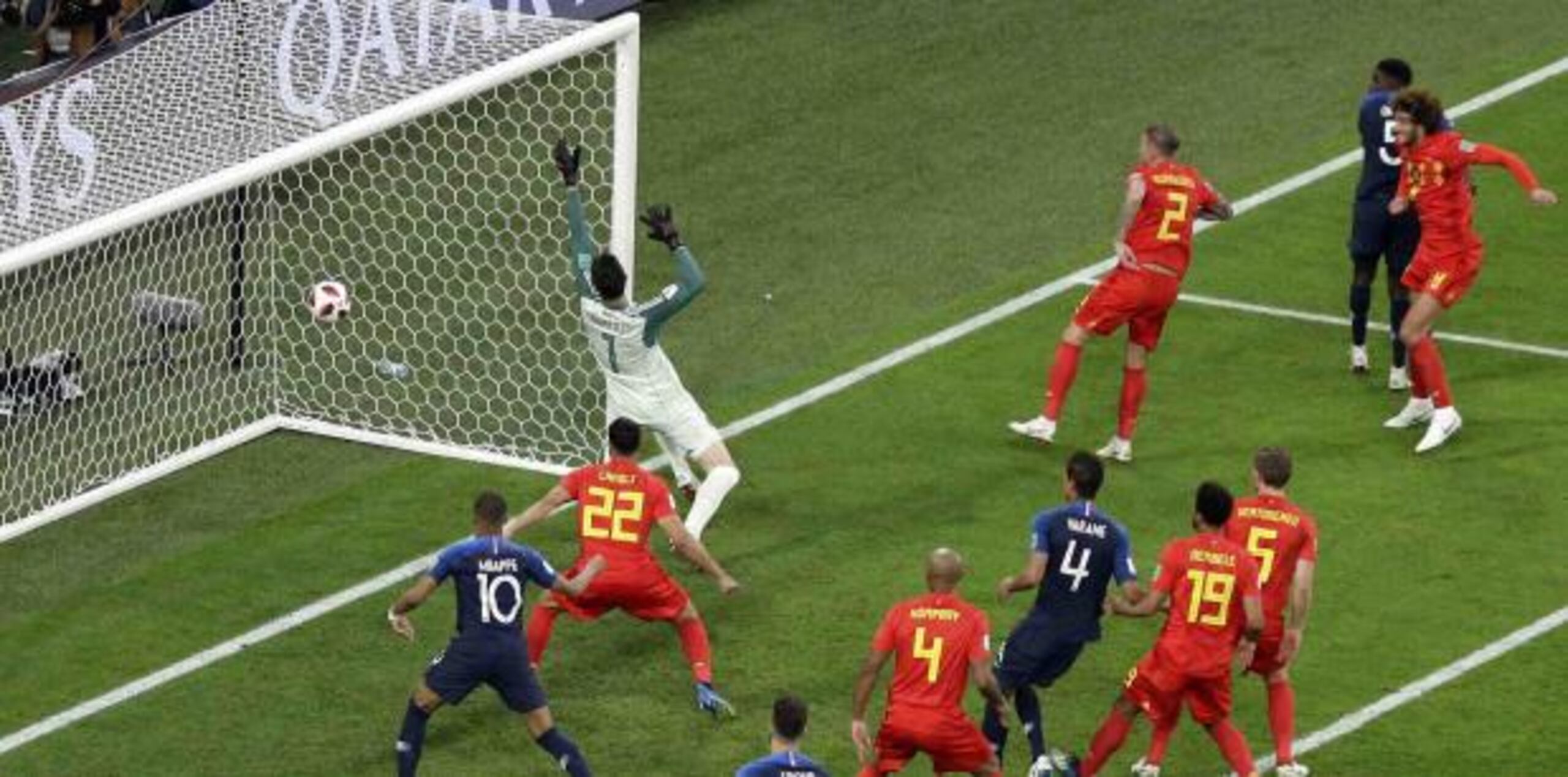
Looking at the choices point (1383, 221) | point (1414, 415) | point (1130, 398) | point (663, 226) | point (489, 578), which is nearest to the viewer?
point (489, 578)

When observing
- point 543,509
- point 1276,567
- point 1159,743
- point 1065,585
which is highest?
point 1276,567

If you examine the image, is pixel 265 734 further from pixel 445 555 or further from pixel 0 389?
pixel 0 389

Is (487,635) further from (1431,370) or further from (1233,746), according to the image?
(1431,370)

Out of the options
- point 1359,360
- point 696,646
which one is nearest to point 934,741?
point 696,646

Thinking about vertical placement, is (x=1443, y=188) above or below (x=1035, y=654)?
above

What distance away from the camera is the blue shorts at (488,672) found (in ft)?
60.2

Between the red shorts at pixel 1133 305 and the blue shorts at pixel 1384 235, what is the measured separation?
5.69 ft

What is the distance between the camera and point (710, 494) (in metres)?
21.1

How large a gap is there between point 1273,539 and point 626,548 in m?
3.35

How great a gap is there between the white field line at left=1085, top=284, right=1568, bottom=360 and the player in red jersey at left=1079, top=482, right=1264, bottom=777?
7099 mm

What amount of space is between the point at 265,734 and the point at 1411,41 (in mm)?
14153

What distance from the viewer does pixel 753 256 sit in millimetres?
26641

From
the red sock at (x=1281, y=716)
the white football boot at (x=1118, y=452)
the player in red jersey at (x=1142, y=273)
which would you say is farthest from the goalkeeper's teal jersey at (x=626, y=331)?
the red sock at (x=1281, y=716)

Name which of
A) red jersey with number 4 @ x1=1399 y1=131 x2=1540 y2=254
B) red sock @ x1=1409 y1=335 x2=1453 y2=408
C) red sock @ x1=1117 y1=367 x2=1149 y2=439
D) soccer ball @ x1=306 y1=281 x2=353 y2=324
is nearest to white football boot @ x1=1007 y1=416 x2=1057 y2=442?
red sock @ x1=1117 y1=367 x2=1149 y2=439
